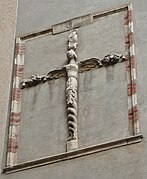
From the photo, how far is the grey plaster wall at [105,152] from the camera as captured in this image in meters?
5.77

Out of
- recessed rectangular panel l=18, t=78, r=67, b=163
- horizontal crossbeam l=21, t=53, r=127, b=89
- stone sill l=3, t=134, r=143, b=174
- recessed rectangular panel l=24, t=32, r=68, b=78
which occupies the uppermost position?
recessed rectangular panel l=24, t=32, r=68, b=78

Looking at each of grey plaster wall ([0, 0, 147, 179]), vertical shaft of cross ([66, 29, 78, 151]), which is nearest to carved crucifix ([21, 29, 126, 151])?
vertical shaft of cross ([66, 29, 78, 151])

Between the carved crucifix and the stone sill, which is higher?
the carved crucifix

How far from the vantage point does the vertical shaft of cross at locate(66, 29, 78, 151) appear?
6.24m

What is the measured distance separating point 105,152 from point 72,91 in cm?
83

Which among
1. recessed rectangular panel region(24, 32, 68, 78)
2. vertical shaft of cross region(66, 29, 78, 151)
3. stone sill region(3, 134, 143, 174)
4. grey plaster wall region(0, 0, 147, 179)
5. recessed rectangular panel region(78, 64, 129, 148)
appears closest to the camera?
grey plaster wall region(0, 0, 147, 179)

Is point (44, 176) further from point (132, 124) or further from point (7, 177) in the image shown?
point (132, 124)

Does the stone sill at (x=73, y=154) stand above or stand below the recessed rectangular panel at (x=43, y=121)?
below

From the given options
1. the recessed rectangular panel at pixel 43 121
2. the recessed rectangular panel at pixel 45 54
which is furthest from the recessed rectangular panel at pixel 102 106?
the recessed rectangular panel at pixel 45 54

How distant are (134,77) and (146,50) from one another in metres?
0.33

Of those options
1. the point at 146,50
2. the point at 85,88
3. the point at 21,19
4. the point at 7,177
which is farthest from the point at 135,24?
the point at 7,177

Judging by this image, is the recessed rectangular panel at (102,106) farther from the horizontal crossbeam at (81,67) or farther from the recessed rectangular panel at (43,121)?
the recessed rectangular panel at (43,121)

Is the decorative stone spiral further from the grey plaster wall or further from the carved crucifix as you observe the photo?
the grey plaster wall

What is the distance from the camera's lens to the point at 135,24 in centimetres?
678
